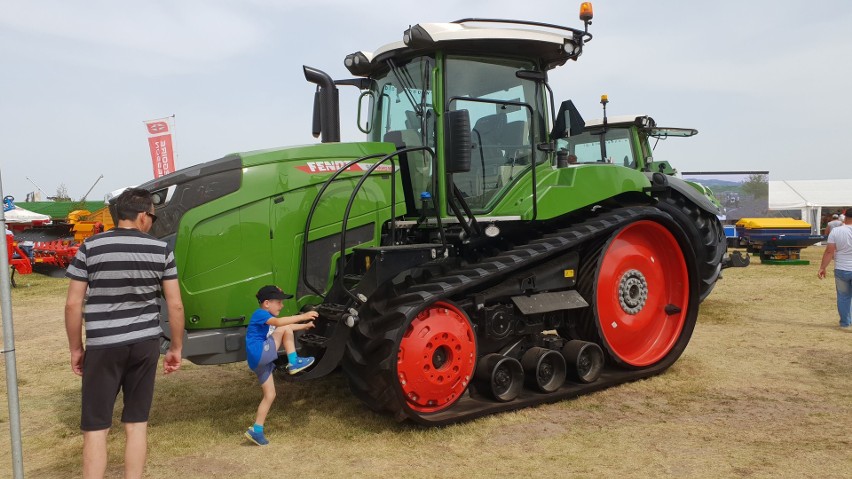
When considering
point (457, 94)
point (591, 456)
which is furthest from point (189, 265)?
point (591, 456)

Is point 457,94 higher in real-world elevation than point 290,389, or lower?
higher

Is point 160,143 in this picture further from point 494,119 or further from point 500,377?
point 500,377

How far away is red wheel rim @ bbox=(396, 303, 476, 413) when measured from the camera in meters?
4.60

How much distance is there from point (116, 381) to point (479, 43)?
3.61 m

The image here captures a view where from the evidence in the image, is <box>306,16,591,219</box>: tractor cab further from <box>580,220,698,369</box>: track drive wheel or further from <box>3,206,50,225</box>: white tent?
<box>3,206,50,225</box>: white tent

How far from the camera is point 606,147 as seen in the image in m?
11.5

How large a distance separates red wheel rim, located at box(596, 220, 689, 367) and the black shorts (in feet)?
12.7

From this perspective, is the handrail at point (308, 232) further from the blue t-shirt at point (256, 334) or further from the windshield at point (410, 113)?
the windshield at point (410, 113)

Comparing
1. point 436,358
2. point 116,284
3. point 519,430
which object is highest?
point 116,284

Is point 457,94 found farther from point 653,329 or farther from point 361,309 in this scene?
point 653,329

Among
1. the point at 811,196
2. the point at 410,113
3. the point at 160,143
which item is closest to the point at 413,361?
the point at 410,113

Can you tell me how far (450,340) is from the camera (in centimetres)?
481

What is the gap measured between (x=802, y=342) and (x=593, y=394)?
3.60 metres

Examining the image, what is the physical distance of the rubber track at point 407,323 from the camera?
14.9ft
